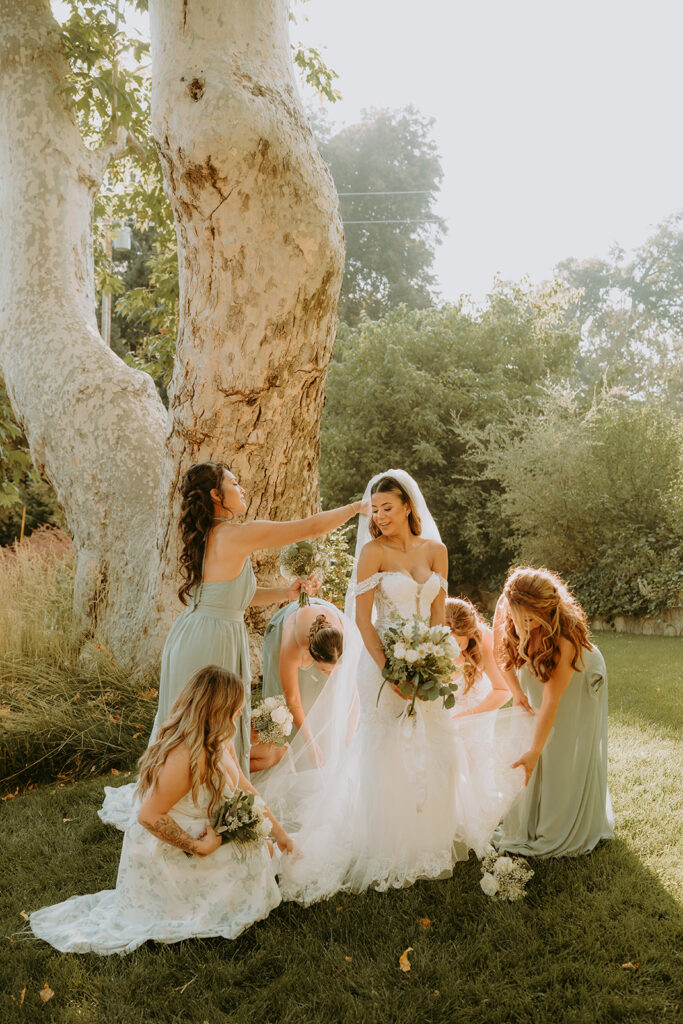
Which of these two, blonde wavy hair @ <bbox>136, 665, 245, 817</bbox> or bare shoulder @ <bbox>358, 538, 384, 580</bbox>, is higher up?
bare shoulder @ <bbox>358, 538, 384, 580</bbox>

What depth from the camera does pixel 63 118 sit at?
27.0ft

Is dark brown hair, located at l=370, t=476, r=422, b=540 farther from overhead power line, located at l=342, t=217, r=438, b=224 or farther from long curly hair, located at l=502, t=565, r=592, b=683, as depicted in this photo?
overhead power line, located at l=342, t=217, r=438, b=224

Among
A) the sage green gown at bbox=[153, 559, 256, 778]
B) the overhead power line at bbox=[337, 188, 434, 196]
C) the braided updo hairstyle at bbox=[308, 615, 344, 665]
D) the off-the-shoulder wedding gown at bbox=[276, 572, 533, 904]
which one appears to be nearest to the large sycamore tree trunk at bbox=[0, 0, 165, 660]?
the braided updo hairstyle at bbox=[308, 615, 344, 665]

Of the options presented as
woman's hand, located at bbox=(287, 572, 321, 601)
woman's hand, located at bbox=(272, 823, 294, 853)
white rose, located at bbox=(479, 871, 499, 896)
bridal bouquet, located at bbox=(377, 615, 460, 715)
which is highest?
woman's hand, located at bbox=(287, 572, 321, 601)

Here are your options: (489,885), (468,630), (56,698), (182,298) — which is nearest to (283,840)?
(489,885)

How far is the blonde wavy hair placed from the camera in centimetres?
330

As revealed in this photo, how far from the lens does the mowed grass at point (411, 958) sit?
9.53 ft

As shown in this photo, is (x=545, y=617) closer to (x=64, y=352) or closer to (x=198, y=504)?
(x=198, y=504)

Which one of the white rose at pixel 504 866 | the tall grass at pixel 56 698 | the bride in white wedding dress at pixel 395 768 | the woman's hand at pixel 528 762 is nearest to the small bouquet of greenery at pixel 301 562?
the bride in white wedding dress at pixel 395 768

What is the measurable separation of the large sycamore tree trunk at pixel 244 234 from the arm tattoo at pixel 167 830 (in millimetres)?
3408

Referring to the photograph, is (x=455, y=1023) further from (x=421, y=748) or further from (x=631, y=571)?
(x=631, y=571)

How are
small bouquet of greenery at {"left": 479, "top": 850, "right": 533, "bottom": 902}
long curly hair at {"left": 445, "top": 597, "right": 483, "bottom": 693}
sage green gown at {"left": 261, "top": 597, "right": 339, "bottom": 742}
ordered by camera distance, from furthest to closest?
sage green gown at {"left": 261, "top": 597, "right": 339, "bottom": 742}
long curly hair at {"left": 445, "top": 597, "right": 483, "bottom": 693}
small bouquet of greenery at {"left": 479, "top": 850, "right": 533, "bottom": 902}

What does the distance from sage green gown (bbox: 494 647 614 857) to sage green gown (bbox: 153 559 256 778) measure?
1.60 metres

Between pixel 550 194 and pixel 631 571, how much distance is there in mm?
25903
